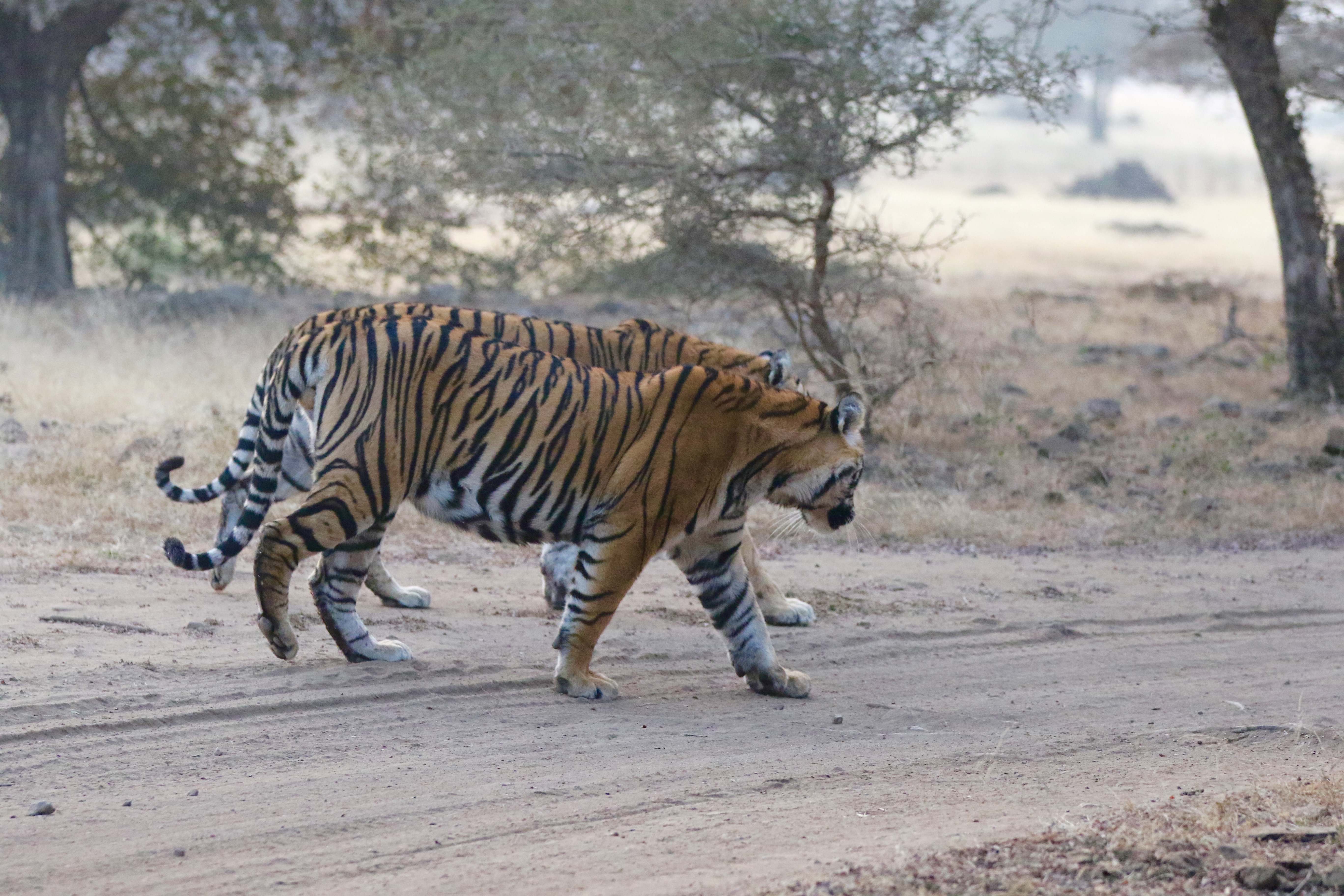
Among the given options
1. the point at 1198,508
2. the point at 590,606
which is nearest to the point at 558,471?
the point at 590,606

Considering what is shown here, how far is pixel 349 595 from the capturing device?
5922mm

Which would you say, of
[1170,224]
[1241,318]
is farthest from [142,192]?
[1170,224]

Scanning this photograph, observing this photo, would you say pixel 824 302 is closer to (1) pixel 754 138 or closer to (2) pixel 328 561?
(1) pixel 754 138

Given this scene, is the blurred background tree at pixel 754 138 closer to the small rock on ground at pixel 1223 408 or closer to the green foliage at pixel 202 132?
the small rock on ground at pixel 1223 408

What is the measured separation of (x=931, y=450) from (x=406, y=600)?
6.33m

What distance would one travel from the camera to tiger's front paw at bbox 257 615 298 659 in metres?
5.67

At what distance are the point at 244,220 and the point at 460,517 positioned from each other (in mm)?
13541

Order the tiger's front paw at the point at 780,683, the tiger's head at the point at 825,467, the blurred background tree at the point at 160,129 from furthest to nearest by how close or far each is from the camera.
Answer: the blurred background tree at the point at 160,129 → the tiger's front paw at the point at 780,683 → the tiger's head at the point at 825,467

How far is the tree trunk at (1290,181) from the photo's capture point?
1488 centimetres

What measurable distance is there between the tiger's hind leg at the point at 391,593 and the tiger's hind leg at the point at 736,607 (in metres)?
1.73

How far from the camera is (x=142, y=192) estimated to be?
58.9ft

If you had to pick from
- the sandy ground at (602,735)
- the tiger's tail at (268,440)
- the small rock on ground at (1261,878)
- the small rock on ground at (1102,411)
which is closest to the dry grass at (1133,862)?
the small rock on ground at (1261,878)

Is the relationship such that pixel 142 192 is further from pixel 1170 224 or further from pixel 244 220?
pixel 1170 224

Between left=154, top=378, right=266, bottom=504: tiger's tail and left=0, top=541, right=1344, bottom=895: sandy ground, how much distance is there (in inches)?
22.6
